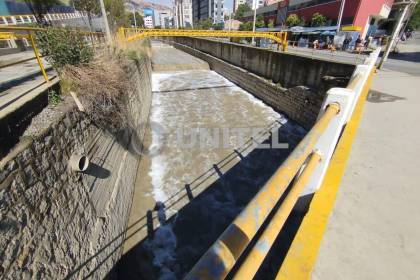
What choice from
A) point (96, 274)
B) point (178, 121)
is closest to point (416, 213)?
point (96, 274)

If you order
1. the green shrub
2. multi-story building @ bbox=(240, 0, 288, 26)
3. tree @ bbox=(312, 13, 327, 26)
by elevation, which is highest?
multi-story building @ bbox=(240, 0, 288, 26)

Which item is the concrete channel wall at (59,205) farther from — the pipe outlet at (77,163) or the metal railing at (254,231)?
the metal railing at (254,231)

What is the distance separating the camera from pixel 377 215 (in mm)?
2186

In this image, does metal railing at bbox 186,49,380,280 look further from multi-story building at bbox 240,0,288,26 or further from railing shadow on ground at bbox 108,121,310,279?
multi-story building at bbox 240,0,288,26

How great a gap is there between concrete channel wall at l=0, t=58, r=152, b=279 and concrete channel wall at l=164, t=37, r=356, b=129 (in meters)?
7.69

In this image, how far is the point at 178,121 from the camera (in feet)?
37.6

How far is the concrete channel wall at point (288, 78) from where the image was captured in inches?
352

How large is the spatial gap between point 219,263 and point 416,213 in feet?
8.45

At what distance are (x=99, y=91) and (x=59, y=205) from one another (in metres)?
2.71

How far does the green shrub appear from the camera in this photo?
4188mm

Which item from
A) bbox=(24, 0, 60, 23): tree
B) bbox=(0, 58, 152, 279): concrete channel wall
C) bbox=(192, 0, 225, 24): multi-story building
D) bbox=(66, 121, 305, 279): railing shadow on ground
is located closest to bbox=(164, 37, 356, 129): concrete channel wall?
bbox=(66, 121, 305, 279): railing shadow on ground

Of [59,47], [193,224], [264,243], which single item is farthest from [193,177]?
[264,243]

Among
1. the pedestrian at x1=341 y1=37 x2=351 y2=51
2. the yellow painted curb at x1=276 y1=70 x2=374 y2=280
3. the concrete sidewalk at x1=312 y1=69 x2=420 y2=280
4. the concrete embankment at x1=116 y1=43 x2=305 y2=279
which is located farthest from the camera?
the pedestrian at x1=341 y1=37 x2=351 y2=51

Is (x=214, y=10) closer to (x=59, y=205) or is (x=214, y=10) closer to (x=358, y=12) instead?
(x=358, y=12)
